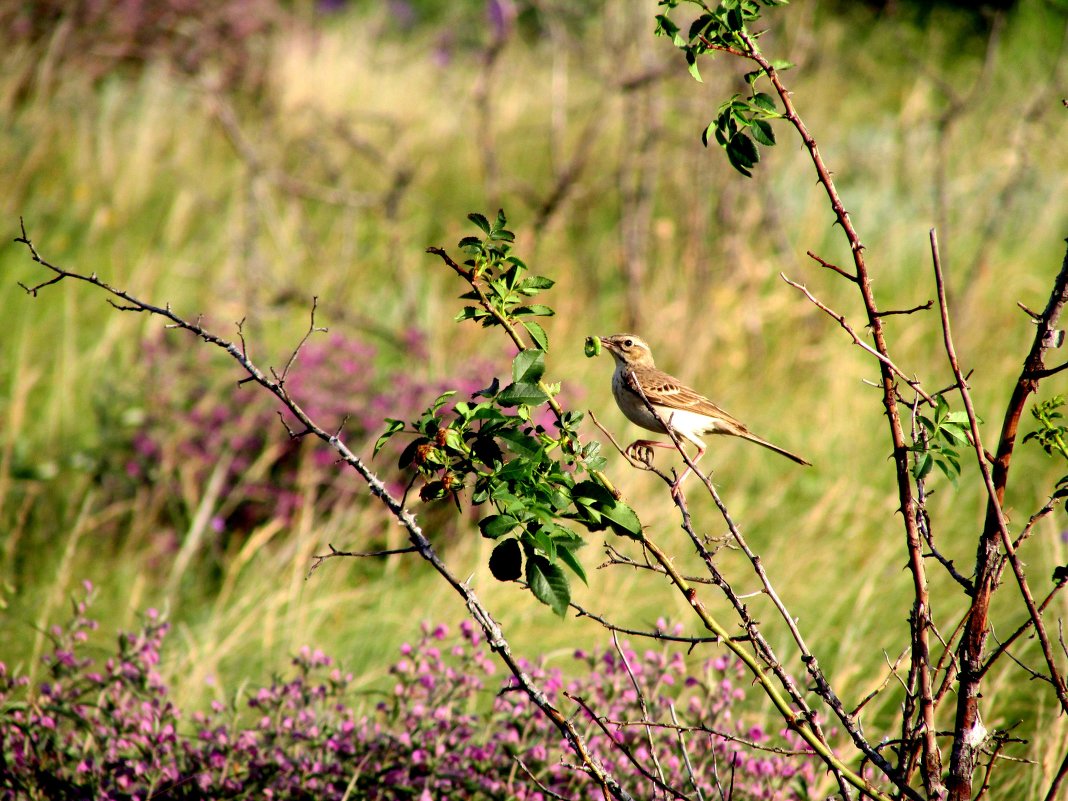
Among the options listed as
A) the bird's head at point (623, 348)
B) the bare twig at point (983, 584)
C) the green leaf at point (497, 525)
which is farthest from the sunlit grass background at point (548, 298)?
the green leaf at point (497, 525)

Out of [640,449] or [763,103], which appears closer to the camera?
[763,103]

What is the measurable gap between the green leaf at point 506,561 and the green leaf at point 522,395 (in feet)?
0.78

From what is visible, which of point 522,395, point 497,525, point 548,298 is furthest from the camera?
point 548,298

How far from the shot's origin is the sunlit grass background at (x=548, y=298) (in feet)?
14.8

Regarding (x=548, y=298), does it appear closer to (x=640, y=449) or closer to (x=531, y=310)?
(x=640, y=449)

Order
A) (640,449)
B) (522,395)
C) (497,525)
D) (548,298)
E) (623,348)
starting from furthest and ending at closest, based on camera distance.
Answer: (548,298) → (623,348) → (640,449) → (522,395) → (497,525)

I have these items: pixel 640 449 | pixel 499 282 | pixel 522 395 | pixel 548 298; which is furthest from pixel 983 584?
pixel 548 298

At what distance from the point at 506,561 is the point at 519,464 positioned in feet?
0.52

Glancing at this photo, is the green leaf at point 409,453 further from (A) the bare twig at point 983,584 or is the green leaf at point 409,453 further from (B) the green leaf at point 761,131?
(A) the bare twig at point 983,584

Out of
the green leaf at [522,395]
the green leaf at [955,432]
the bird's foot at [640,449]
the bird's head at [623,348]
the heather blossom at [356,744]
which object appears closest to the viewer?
the green leaf at [522,395]

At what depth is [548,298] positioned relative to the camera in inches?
295

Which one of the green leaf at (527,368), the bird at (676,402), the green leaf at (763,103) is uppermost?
the bird at (676,402)

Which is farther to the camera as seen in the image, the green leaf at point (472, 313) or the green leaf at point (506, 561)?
the green leaf at point (472, 313)

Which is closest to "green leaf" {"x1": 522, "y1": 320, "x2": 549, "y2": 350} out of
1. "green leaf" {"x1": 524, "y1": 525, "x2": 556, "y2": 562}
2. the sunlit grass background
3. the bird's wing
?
"green leaf" {"x1": 524, "y1": 525, "x2": 556, "y2": 562}
